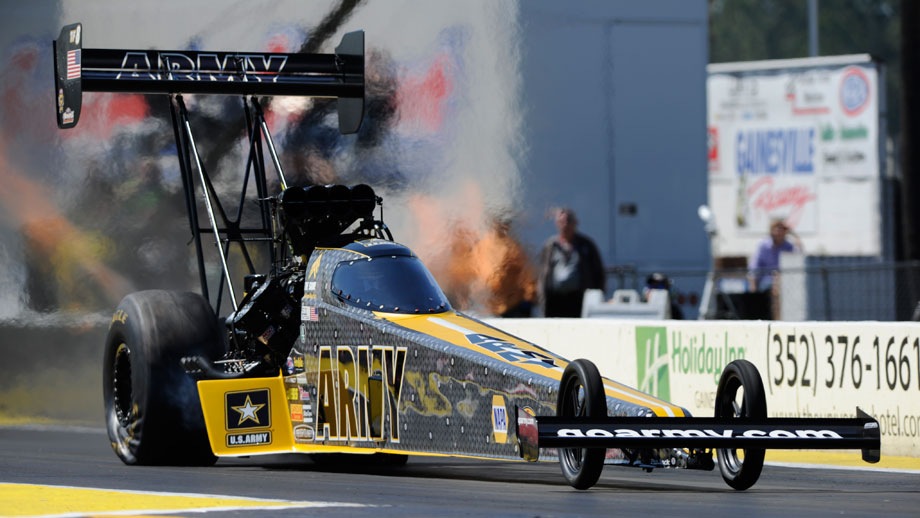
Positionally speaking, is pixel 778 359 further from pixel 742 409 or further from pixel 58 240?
pixel 58 240

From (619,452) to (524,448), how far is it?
0.68m

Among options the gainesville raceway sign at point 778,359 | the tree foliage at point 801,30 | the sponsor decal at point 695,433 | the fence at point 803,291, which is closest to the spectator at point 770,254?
the fence at point 803,291

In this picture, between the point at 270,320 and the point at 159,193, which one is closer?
the point at 270,320

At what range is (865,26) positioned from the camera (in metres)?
96.3

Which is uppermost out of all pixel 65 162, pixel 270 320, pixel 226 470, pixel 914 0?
pixel 914 0

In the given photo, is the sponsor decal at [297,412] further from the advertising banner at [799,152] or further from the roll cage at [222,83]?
the advertising banner at [799,152]

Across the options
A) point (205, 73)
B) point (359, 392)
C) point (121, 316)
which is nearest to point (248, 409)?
point (359, 392)

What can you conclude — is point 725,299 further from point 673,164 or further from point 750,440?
point 750,440

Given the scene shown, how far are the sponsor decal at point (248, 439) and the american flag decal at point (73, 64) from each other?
10.5ft

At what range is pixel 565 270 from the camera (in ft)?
77.2

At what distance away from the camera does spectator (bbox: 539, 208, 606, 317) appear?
23.4m

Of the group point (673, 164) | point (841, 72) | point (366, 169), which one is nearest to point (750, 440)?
point (366, 169)

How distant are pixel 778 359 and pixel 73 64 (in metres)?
6.05

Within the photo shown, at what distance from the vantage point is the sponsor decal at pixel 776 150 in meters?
38.0
